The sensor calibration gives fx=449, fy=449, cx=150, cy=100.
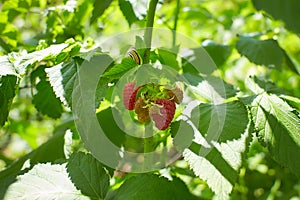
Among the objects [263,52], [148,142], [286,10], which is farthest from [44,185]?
[263,52]

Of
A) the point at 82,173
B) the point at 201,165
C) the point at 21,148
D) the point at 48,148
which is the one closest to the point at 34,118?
the point at 21,148

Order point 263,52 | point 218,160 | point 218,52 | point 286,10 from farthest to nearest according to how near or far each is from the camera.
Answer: point 218,52 → point 263,52 → point 218,160 → point 286,10

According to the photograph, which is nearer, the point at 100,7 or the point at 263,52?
the point at 100,7

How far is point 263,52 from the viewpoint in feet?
3.48

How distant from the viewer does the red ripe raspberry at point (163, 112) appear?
684mm

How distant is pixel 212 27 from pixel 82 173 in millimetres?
994

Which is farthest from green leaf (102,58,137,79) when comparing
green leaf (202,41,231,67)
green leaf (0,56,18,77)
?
green leaf (202,41,231,67)

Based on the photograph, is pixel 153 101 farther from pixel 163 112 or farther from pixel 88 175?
pixel 88 175

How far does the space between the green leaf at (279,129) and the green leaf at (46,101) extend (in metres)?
0.43

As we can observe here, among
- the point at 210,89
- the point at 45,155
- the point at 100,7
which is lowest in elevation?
the point at 45,155

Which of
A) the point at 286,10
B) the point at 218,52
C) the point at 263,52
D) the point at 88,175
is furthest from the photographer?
the point at 218,52

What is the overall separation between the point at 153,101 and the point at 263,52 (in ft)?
1.51

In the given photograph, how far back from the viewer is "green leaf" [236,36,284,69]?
1049 millimetres

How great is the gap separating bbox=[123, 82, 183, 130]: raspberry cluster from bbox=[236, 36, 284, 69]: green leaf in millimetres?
404
